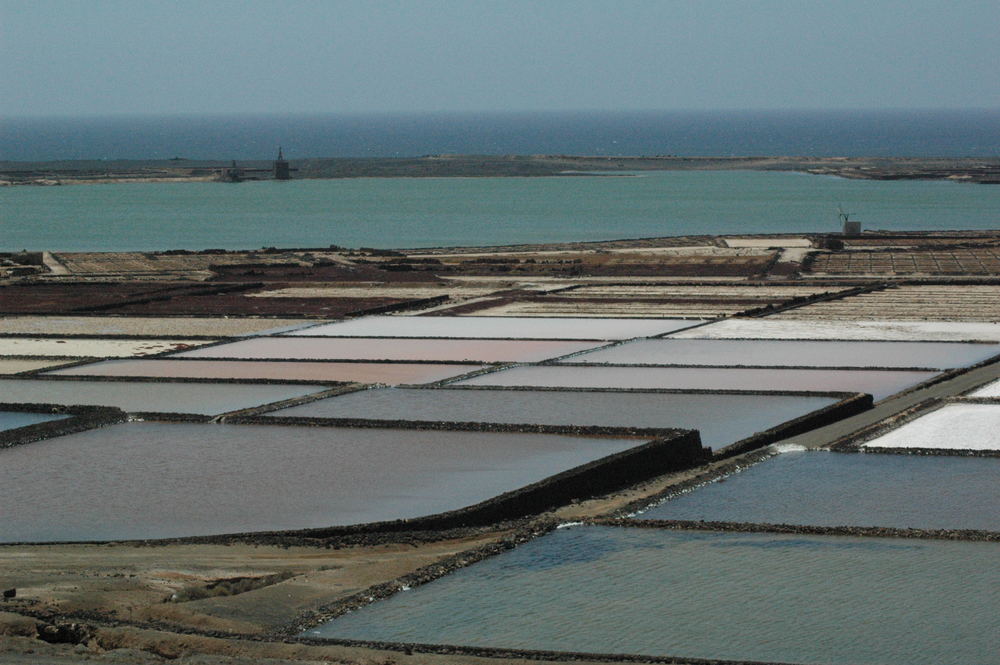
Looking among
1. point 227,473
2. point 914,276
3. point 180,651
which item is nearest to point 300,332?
point 227,473

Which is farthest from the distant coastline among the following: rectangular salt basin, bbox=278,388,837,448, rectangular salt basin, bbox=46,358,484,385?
rectangular salt basin, bbox=278,388,837,448

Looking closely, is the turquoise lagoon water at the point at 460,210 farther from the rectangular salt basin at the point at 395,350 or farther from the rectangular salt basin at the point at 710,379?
the rectangular salt basin at the point at 710,379

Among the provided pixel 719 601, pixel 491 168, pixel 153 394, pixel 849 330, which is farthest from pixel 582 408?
pixel 491 168

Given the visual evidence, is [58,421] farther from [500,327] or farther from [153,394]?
[500,327]

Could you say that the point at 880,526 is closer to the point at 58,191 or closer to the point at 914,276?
the point at 914,276

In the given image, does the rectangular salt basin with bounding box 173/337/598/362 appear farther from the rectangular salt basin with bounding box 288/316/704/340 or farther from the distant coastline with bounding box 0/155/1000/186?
the distant coastline with bounding box 0/155/1000/186

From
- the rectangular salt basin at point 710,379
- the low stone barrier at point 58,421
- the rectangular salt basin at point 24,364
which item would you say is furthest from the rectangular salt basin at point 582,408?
the rectangular salt basin at point 24,364
